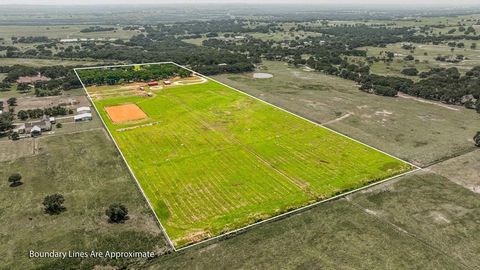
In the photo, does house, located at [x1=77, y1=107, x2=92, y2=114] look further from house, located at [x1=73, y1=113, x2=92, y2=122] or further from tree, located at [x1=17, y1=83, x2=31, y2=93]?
tree, located at [x1=17, y1=83, x2=31, y2=93]

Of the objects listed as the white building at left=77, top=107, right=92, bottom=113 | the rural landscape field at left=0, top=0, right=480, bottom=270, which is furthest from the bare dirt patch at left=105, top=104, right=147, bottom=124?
the white building at left=77, top=107, right=92, bottom=113

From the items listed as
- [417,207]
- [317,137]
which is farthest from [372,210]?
[317,137]

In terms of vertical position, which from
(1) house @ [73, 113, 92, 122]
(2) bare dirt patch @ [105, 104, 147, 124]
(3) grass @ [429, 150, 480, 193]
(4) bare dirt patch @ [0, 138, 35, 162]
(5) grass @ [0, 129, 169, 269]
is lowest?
(4) bare dirt patch @ [0, 138, 35, 162]

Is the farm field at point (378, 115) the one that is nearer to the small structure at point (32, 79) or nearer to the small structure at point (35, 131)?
the small structure at point (35, 131)

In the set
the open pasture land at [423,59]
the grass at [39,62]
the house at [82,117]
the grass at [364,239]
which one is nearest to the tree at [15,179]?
the house at [82,117]

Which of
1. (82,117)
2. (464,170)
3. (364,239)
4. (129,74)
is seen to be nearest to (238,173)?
(364,239)

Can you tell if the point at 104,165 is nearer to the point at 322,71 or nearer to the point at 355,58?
the point at 322,71

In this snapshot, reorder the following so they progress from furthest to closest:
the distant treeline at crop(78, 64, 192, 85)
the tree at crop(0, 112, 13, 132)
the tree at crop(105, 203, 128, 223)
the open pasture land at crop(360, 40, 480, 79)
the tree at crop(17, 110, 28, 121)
Result: the open pasture land at crop(360, 40, 480, 79) → the distant treeline at crop(78, 64, 192, 85) → the tree at crop(17, 110, 28, 121) → the tree at crop(0, 112, 13, 132) → the tree at crop(105, 203, 128, 223)
